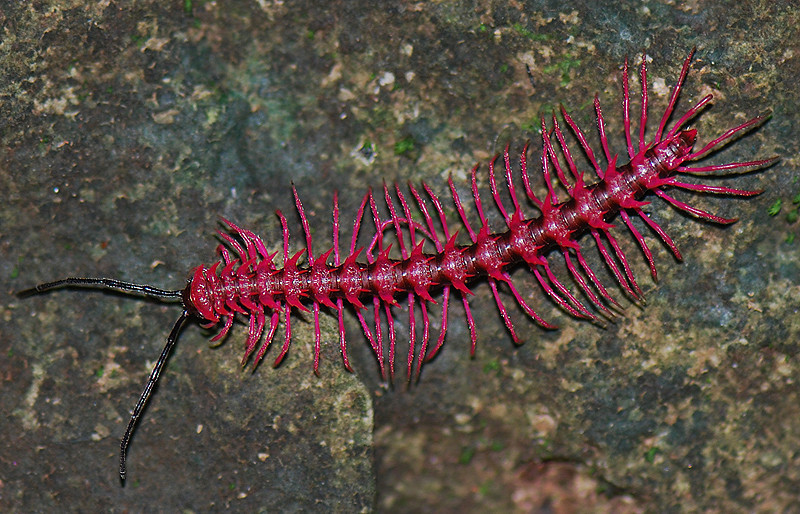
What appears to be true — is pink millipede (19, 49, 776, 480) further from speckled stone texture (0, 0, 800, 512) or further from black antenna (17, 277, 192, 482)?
speckled stone texture (0, 0, 800, 512)

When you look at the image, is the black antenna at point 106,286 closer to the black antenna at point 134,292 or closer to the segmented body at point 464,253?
the black antenna at point 134,292

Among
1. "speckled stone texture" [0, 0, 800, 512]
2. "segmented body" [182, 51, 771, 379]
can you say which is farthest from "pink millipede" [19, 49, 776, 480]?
"speckled stone texture" [0, 0, 800, 512]

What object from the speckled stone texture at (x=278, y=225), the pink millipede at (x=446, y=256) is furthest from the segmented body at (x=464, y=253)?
the speckled stone texture at (x=278, y=225)

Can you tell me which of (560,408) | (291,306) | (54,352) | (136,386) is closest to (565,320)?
(560,408)

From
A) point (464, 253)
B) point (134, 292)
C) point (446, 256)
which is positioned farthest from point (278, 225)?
point (464, 253)

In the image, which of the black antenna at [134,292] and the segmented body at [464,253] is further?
the black antenna at [134,292]

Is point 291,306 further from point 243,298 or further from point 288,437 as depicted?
point 288,437
